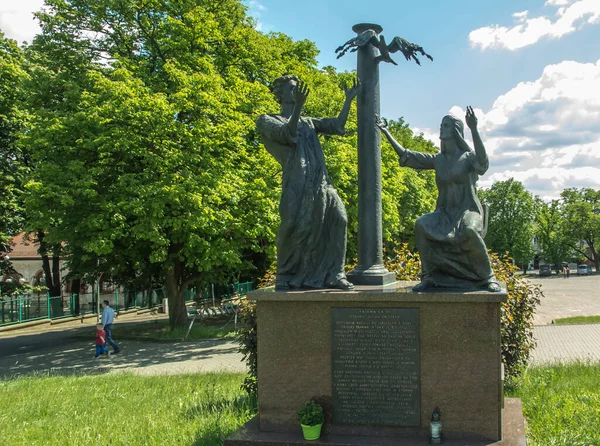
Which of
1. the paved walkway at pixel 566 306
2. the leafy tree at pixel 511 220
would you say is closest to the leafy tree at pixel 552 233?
the leafy tree at pixel 511 220

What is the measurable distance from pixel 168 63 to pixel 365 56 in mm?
11907

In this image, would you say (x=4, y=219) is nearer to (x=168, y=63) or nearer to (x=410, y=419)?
(x=168, y=63)

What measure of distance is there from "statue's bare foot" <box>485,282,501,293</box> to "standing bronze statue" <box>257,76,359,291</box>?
4.70ft

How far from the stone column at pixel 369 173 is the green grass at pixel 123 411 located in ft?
7.97

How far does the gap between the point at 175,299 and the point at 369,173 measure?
14.7m

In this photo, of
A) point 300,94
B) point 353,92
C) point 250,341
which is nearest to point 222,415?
point 250,341

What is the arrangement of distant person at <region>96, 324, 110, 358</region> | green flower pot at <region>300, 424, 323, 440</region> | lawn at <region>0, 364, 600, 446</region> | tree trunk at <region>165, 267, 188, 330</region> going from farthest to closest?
tree trunk at <region>165, 267, 188, 330</region> → distant person at <region>96, 324, 110, 358</region> → lawn at <region>0, 364, 600, 446</region> → green flower pot at <region>300, 424, 323, 440</region>

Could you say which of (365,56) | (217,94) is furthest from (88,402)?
(217,94)

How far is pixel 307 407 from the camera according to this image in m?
5.48

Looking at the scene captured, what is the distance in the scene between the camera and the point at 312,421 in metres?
5.40

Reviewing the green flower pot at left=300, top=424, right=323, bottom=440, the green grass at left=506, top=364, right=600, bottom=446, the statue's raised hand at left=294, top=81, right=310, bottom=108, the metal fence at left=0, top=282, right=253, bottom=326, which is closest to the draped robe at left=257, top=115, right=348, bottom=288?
the statue's raised hand at left=294, top=81, right=310, bottom=108

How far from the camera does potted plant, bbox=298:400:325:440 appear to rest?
5379 mm

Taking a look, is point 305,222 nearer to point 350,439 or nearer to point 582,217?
point 350,439

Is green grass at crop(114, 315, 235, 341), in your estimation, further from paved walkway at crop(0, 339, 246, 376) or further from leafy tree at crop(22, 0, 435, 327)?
leafy tree at crop(22, 0, 435, 327)
